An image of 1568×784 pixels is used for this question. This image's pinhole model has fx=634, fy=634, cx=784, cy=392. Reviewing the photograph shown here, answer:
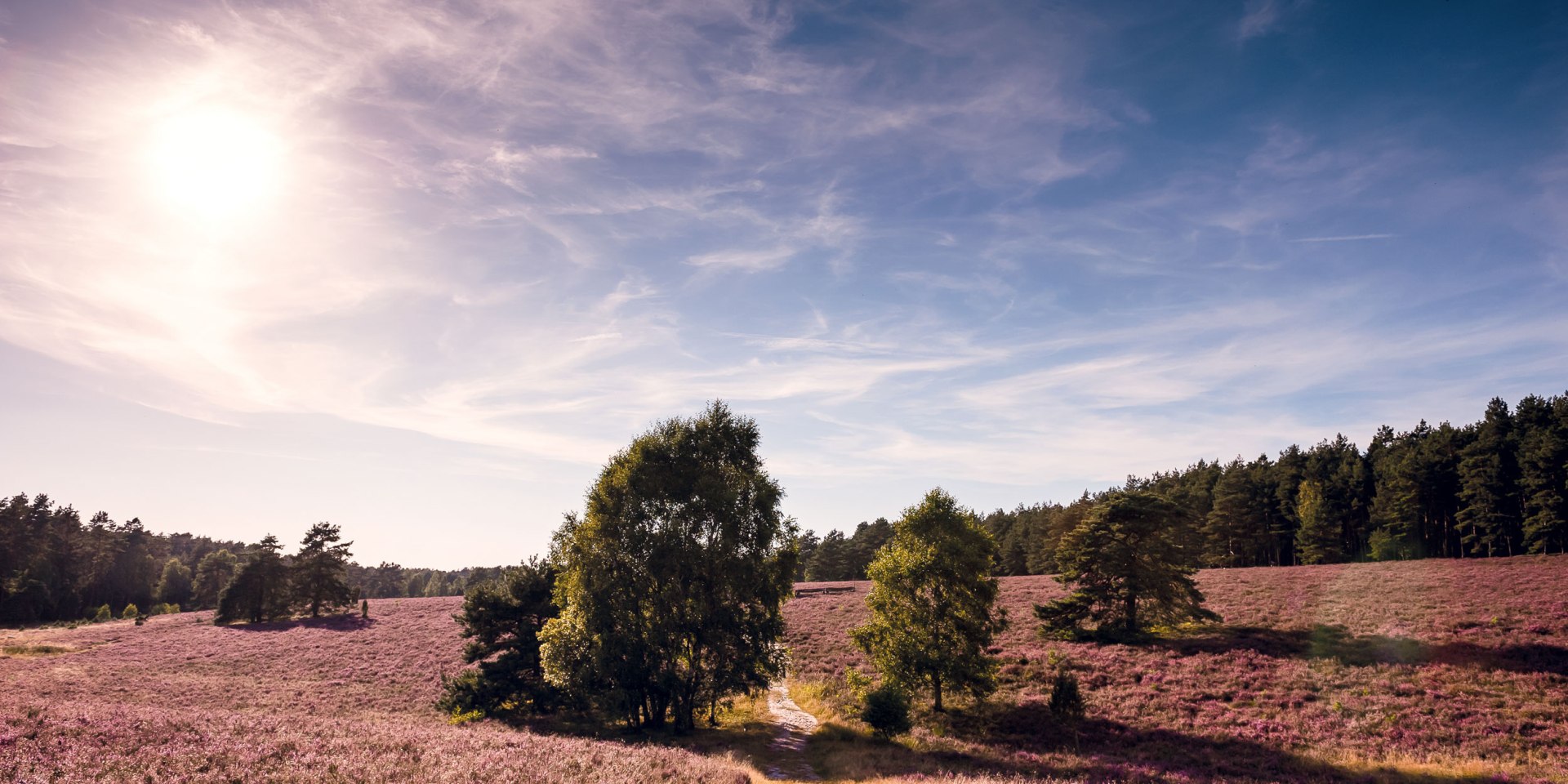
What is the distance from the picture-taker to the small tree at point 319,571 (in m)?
72.8

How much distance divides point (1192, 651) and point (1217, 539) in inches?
2581

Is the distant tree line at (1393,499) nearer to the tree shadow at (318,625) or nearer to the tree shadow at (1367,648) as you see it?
the tree shadow at (1367,648)

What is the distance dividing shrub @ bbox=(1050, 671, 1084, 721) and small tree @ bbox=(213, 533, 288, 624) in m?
82.9

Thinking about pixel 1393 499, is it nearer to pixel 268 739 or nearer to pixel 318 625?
pixel 268 739

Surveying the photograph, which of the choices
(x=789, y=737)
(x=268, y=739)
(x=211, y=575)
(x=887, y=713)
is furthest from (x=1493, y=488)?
(x=211, y=575)

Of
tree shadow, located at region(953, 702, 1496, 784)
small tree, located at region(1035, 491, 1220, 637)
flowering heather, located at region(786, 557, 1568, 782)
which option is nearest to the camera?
tree shadow, located at region(953, 702, 1496, 784)

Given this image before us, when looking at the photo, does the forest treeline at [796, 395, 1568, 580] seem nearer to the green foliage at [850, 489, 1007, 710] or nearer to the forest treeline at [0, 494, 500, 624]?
the green foliage at [850, 489, 1007, 710]

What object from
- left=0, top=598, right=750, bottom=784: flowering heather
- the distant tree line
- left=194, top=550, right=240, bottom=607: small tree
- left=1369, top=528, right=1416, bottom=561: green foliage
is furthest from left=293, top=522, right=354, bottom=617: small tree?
left=1369, top=528, right=1416, bottom=561: green foliage

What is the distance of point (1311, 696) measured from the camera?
92.4 feet

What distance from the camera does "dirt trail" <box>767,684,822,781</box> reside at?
71.2 ft

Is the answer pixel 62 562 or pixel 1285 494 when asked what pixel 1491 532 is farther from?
pixel 62 562

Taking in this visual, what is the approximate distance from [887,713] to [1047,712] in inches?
342

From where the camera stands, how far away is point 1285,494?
91250 millimetres

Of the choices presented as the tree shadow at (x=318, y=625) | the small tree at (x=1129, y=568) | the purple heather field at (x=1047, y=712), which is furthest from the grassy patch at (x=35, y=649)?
the small tree at (x=1129, y=568)
